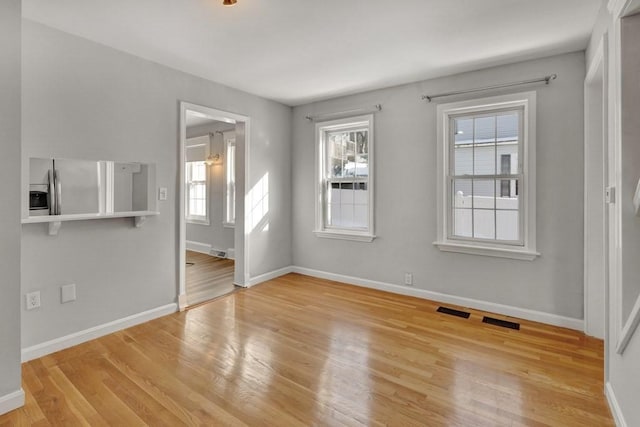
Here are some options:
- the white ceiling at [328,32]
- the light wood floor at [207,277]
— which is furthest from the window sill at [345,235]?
the white ceiling at [328,32]

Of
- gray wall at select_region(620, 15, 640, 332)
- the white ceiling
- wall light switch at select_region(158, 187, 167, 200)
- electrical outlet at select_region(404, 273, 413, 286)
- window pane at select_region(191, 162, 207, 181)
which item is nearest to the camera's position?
gray wall at select_region(620, 15, 640, 332)

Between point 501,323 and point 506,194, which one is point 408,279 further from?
point 506,194

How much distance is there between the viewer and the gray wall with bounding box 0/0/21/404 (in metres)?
1.88

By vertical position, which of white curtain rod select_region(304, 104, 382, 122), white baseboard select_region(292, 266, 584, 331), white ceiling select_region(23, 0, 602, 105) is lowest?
white baseboard select_region(292, 266, 584, 331)

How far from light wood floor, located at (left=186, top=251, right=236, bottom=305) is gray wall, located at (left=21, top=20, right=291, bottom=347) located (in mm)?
570

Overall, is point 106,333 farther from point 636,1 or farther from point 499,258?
point 636,1

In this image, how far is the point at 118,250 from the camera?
3.05m

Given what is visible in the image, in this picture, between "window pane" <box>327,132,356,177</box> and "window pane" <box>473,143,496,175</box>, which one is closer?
"window pane" <box>473,143,496,175</box>

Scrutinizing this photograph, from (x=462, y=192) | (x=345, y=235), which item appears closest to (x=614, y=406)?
(x=462, y=192)

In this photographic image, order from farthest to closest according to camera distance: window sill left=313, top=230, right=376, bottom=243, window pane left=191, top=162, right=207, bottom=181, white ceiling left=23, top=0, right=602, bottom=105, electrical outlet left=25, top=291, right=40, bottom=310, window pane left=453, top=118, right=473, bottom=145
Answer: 1. window pane left=191, top=162, right=207, bottom=181
2. window sill left=313, top=230, right=376, bottom=243
3. window pane left=453, top=118, right=473, bottom=145
4. electrical outlet left=25, top=291, right=40, bottom=310
5. white ceiling left=23, top=0, right=602, bottom=105

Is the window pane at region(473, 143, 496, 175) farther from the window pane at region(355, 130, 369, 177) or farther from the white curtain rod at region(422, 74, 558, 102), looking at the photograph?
the window pane at region(355, 130, 369, 177)

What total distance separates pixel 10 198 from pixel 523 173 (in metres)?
4.03

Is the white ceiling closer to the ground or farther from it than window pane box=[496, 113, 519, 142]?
farther from it

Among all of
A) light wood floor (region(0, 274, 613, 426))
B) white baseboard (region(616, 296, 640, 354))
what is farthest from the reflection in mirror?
white baseboard (region(616, 296, 640, 354))
